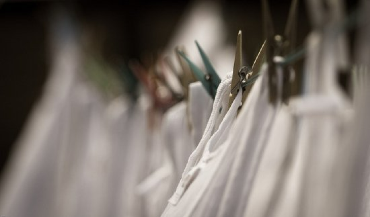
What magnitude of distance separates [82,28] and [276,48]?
3.01 ft

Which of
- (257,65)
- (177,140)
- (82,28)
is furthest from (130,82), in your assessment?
(82,28)

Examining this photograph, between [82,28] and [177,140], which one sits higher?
[82,28]

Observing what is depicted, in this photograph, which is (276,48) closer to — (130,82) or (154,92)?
(154,92)

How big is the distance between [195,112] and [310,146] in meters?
0.19

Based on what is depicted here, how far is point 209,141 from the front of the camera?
365mm

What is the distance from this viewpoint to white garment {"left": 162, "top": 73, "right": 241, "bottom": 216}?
0.36m

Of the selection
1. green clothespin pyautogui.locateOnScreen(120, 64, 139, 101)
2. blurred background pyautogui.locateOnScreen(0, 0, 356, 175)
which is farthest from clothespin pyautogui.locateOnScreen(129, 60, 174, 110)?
blurred background pyautogui.locateOnScreen(0, 0, 356, 175)

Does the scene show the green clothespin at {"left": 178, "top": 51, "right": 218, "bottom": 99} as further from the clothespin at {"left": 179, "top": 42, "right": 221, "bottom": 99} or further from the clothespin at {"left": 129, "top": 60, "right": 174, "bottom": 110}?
the clothespin at {"left": 129, "top": 60, "right": 174, "bottom": 110}

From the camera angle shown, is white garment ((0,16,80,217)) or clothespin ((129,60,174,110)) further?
white garment ((0,16,80,217))

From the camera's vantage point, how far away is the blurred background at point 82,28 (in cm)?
127

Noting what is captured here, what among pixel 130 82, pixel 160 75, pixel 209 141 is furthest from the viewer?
pixel 130 82

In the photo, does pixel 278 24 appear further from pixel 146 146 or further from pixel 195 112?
pixel 195 112

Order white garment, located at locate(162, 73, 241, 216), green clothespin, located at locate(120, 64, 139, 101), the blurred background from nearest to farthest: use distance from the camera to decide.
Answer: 1. white garment, located at locate(162, 73, 241, 216)
2. green clothespin, located at locate(120, 64, 139, 101)
3. the blurred background

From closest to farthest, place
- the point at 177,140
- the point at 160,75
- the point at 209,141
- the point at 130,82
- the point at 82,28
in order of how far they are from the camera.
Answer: the point at 209,141
the point at 177,140
the point at 160,75
the point at 130,82
the point at 82,28
